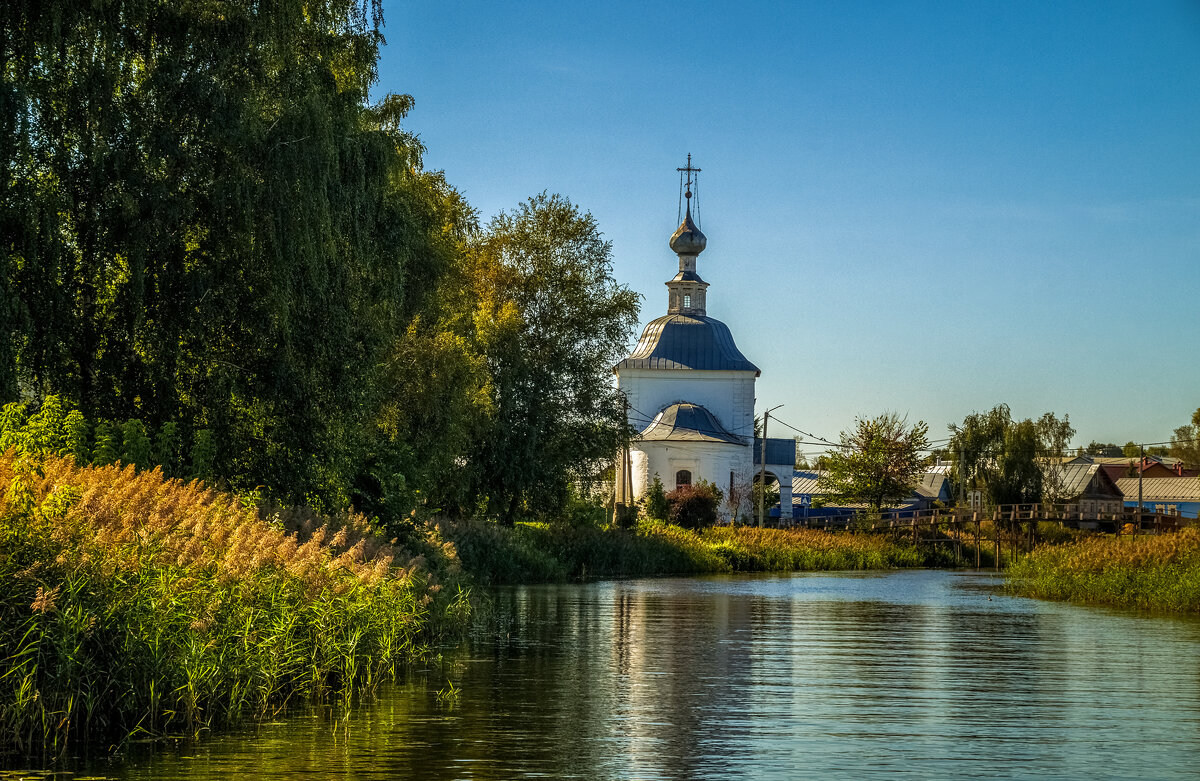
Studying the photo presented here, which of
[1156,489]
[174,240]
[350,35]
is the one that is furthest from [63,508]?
[1156,489]

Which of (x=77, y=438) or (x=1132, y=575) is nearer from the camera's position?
(x=77, y=438)

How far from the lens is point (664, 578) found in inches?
1476

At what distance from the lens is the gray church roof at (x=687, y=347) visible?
68.3 metres

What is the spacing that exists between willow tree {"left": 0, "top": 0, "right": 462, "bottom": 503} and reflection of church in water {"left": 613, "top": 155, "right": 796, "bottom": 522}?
40249 mm

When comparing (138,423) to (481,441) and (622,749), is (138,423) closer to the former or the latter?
(622,749)

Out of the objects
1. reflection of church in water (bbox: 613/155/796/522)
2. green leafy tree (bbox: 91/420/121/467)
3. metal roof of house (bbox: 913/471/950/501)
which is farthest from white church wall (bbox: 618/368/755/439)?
green leafy tree (bbox: 91/420/121/467)

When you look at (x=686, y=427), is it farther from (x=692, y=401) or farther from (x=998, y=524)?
(x=998, y=524)

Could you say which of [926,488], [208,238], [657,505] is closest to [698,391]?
[657,505]

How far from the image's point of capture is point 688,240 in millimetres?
73375

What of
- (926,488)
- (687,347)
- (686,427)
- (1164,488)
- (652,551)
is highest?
(687,347)

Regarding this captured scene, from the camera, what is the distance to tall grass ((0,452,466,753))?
8.76 meters

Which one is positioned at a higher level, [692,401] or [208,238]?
[692,401]

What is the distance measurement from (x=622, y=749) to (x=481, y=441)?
28674 mm

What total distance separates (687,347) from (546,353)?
2933 centimetres
